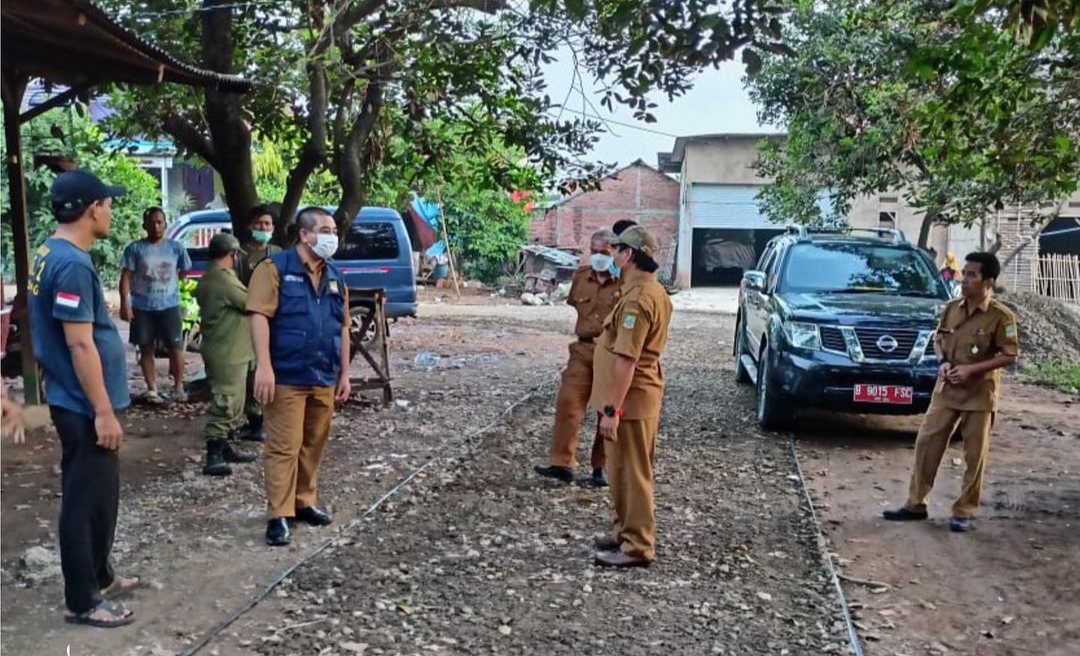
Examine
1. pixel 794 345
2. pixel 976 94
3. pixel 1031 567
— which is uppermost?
pixel 976 94

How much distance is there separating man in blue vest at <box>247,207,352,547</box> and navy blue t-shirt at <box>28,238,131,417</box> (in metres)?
1.24

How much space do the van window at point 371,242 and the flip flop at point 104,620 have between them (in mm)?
11668

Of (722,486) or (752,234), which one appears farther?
(752,234)

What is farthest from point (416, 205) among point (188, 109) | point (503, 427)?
point (503, 427)

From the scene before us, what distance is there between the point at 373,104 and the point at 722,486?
553cm

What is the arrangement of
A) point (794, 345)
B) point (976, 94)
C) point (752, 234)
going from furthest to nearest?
1. point (752, 234)
2. point (794, 345)
3. point (976, 94)

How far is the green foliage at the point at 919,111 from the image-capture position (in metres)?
8.18

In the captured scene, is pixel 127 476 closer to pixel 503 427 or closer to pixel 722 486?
pixel 503 427

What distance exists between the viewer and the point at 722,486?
7.36 meters

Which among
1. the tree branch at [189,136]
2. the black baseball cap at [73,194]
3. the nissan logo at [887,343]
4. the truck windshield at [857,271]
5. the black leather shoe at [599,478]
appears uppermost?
the tree branch at [189,136]

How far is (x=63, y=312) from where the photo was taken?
13.5 feet

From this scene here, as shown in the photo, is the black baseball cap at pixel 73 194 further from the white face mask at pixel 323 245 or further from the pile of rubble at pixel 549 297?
the pile of rubble at pixel 549 297

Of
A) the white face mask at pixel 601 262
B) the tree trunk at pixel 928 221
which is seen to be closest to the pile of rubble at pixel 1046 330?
the tree trunk at pixel 928 221

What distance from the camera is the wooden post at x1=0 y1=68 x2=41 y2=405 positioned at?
337 inches
